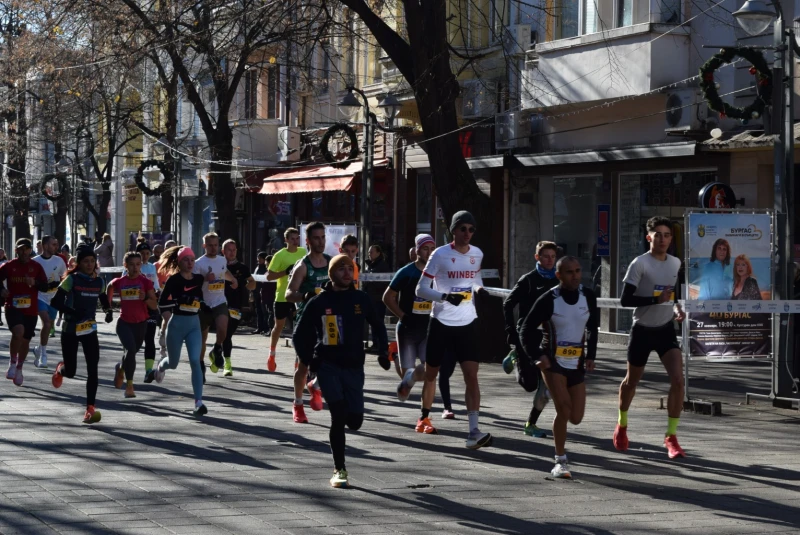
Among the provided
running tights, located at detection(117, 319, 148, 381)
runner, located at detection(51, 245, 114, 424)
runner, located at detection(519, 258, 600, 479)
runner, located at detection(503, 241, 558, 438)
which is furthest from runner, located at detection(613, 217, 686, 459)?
running tights, located at detection(117, 319, 148, 381)

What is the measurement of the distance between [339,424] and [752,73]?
32.1 feet

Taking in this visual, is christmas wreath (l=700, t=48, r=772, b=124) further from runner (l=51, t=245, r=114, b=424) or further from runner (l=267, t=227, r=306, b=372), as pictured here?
runner (l=51, t=245, r=114, b=424)

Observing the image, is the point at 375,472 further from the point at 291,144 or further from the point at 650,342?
the point at 291,144

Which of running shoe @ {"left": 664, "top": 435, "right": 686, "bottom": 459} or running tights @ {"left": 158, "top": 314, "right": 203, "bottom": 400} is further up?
running tights @ {"left": 158, "top": 314, "right": 203, "bottom": 400}

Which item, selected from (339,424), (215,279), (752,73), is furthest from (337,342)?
(752,73)

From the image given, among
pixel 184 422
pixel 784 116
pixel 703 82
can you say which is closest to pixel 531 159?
pixel 703 82

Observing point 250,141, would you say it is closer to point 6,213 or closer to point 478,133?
point 478,133

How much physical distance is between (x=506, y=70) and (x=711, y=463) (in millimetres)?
16978

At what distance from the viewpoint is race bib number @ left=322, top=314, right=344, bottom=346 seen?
30.4 ft

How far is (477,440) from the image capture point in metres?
10.7

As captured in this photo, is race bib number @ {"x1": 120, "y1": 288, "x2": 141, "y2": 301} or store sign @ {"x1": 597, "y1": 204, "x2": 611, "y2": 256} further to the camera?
store sign @ {"x1": 597, "y1": 204, "x2": 611, "y2": 256}

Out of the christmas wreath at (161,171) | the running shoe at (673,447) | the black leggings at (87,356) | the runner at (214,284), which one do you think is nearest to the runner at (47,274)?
the runner at (214,284)

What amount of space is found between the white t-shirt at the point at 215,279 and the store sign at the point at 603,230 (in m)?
9.75

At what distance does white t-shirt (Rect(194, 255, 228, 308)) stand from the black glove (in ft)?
19.2
